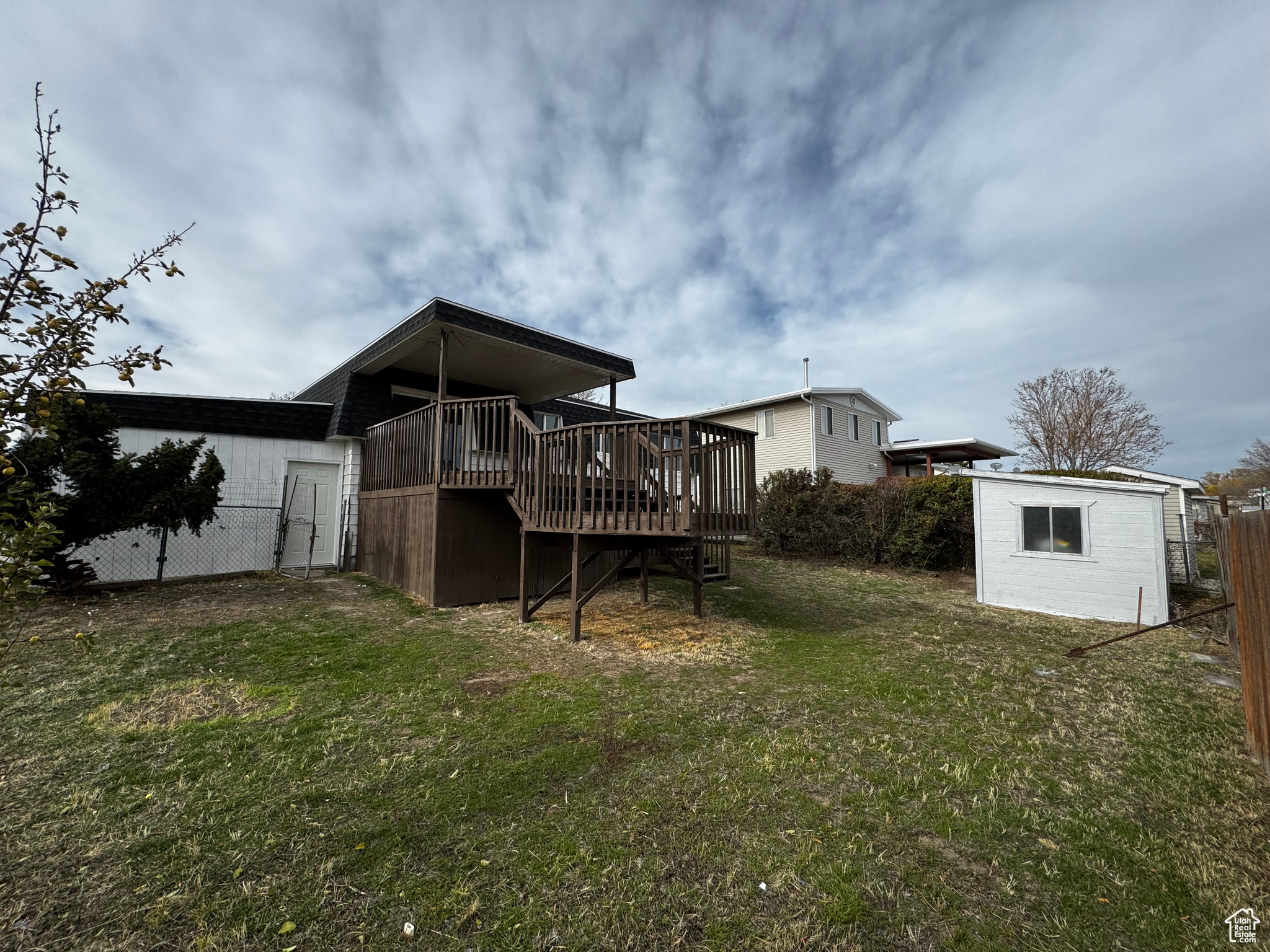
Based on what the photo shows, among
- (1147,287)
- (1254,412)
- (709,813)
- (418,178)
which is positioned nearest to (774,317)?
(1147,287)

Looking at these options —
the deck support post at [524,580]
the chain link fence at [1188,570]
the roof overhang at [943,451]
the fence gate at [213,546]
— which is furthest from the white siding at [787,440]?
the fence gate at [213,546]

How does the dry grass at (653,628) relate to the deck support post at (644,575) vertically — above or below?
below

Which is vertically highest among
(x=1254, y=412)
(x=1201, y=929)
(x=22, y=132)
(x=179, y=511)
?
(x=1254, y=412)

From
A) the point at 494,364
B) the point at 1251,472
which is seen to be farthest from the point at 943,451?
the point at 1251,472

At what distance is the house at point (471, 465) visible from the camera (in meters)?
5.67

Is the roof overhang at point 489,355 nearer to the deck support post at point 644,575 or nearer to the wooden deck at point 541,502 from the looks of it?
the wooden deck at point 541,502

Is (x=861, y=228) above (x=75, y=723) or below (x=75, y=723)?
above

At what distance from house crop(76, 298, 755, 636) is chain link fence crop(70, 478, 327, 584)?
6 cm

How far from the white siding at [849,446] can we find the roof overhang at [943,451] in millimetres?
821

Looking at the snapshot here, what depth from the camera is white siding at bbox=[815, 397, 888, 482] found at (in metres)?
18.3

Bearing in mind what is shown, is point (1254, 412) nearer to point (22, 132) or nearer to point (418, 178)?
point (418, 178)

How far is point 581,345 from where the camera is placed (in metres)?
9.37

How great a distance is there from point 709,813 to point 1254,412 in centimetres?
3338

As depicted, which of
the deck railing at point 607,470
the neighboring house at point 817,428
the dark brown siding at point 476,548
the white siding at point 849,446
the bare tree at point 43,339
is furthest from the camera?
the white siding at point 849,446
